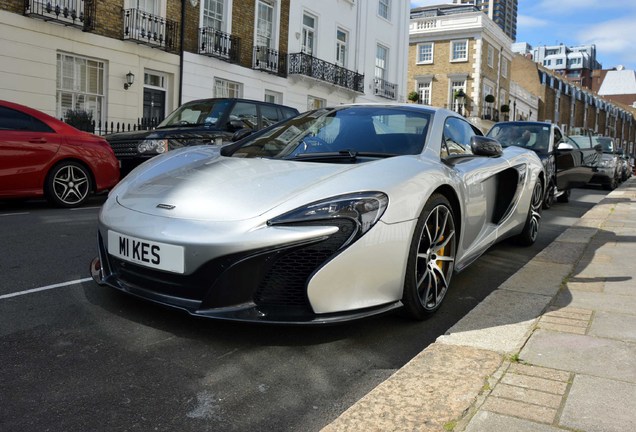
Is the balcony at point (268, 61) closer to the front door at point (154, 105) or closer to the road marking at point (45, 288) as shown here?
the front door at point (154, 105)

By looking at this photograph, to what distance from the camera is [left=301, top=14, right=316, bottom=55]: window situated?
23250mm

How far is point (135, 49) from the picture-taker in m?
16.1

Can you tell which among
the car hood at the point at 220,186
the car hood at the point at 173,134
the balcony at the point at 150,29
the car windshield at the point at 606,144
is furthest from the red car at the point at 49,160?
the car windshield at the point at 606,144

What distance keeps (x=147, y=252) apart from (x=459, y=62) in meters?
42.3

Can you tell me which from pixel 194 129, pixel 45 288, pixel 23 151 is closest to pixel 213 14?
pixel 194 129

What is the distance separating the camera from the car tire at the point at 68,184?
25.9 feet

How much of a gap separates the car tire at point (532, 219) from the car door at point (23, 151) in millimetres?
6107

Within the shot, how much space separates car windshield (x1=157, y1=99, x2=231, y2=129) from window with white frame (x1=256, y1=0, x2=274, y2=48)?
11647mm

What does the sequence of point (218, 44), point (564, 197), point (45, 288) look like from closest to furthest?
1. point (45, 288)
2. point (564, 197)
3. point (218, 44)

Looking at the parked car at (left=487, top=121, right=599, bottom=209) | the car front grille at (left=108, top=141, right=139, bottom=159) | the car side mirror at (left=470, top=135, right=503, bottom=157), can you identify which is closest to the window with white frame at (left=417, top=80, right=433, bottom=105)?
the parked car at (left=487, top=121, right=599, bottom=209)

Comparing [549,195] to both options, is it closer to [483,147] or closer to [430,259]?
[483,147]

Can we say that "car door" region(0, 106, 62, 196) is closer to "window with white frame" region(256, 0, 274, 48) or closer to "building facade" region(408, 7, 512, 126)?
"window with white frame" region(256, 0, 274, 48)

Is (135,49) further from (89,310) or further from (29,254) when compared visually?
(89,310)

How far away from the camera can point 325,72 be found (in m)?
23.9
